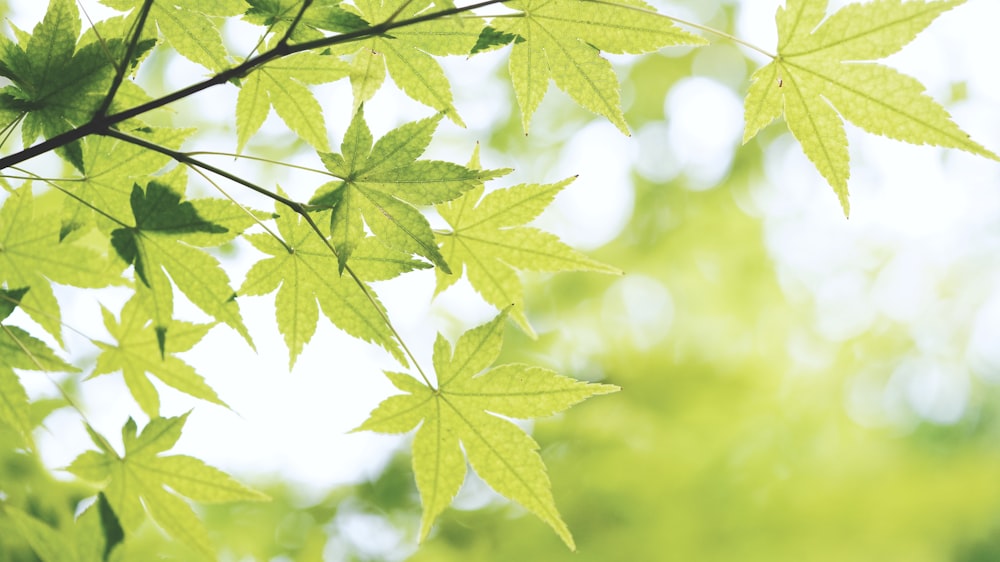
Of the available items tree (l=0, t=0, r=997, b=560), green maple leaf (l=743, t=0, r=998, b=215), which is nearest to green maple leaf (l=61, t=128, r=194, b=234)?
tree (l=0, t=0, r=997, b=560)

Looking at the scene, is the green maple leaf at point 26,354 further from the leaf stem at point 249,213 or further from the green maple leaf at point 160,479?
the leaf stem at point 249,213

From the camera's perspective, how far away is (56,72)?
41.5 inches

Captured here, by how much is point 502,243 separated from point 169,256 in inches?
24.8

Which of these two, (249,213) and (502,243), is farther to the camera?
(502,243)

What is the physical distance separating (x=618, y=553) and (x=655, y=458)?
0.67 metres

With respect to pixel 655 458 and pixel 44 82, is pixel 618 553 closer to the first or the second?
pixel 655 458

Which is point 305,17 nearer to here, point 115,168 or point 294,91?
point 294,91

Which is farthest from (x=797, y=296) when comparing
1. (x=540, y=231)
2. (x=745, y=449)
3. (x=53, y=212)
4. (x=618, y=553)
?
(x=53, y=212)

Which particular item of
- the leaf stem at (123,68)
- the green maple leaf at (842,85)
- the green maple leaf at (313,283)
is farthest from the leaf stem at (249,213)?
the green maple leaf at (842,85)

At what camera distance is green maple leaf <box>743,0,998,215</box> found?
1.08m

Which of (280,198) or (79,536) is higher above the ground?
(280,198)

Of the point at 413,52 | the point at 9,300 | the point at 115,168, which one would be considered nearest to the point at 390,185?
the point at 413,52

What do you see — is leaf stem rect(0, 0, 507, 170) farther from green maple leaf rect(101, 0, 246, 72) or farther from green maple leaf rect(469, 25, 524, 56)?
green maple leaf rect(101, 0, 246, 72)

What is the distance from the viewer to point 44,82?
3.49 feet
